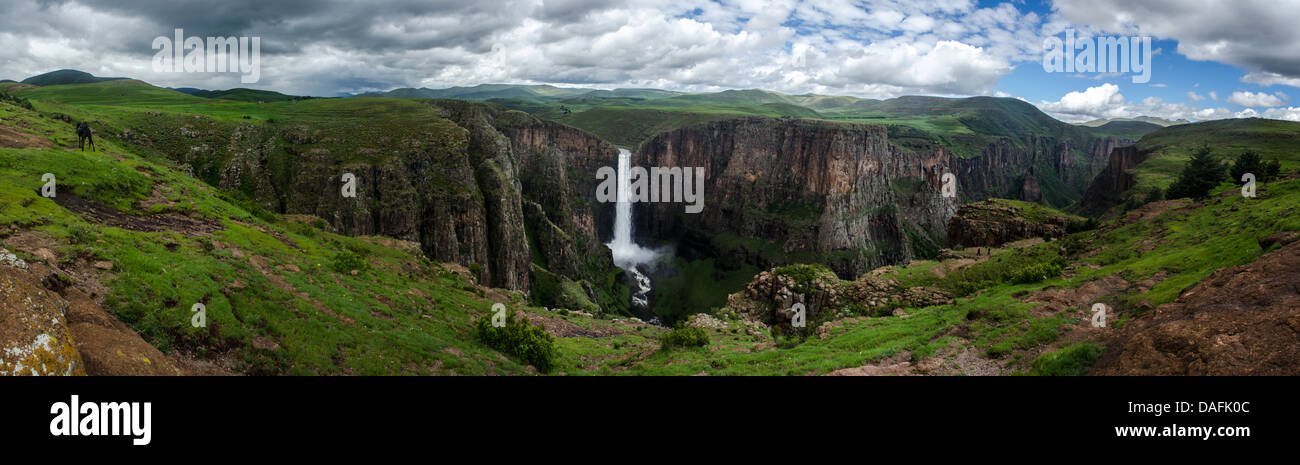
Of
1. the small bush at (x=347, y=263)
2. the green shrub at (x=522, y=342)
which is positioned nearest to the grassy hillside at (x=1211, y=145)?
the green shrub at (x=522, y=342)

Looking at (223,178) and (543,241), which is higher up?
(223,178)

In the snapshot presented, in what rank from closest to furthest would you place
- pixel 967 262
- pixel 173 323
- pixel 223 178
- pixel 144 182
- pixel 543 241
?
pixel 173 323 → pixel 144 182 → pixel 967 262 → pixel 223 178 → pixel 543 241

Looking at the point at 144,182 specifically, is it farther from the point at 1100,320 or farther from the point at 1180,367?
the point at 1100,320

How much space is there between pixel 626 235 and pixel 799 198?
5675 centimetres

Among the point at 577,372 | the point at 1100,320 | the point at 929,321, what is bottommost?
the point at 577,372

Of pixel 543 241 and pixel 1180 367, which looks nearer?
pixel 1180 367

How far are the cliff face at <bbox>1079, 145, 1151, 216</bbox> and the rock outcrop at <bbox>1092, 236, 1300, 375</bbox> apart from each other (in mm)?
126139

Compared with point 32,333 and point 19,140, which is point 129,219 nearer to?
point 19,140

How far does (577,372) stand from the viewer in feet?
83.7

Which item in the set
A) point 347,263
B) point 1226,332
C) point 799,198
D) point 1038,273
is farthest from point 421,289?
point 799,198

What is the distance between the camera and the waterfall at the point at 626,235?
480 ft

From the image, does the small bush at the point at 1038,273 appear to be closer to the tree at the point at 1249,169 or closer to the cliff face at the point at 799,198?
the tree at the point at 1249,169
